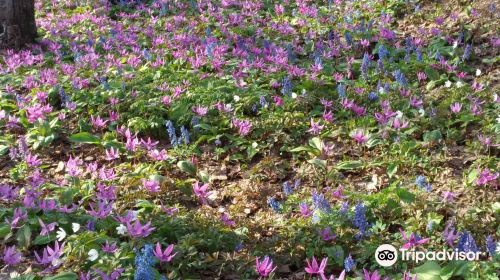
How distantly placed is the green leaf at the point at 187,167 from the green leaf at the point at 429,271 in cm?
216

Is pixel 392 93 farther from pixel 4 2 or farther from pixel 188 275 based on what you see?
pixel 4 2

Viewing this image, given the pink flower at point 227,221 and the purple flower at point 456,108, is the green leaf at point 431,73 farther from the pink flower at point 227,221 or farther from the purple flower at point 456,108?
the pink flower at point 227,221

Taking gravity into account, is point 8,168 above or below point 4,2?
below

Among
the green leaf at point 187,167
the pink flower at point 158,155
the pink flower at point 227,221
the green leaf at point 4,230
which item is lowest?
the green leaf at point 187,167

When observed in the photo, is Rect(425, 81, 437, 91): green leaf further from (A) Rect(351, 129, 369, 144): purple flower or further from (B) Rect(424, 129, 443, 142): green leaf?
(A) Rect(351, 129, 369, 144): purple flower

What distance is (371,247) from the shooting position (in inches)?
128

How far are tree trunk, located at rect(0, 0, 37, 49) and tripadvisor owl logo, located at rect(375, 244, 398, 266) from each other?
628cm

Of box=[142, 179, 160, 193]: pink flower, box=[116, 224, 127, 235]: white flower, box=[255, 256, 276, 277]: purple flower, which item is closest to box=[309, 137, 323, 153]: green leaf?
box=[142, 179, 160, 193]: pink flower

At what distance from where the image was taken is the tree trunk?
7.27 meters

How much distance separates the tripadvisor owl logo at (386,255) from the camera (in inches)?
123

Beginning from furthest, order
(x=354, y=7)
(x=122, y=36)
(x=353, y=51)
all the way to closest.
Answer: (x=354, y=7) → (x=122, y=36) → (x=353, y=51)

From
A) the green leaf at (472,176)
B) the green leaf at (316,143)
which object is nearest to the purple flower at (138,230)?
the green leaf at (316,143)

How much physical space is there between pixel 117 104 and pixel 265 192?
211cm

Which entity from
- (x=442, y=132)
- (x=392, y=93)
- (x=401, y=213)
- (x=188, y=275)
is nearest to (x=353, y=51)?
(x=392, y=93)
